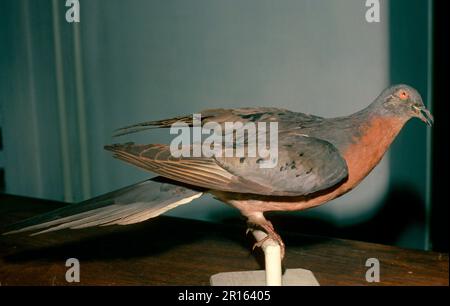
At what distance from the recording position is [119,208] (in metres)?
1.19

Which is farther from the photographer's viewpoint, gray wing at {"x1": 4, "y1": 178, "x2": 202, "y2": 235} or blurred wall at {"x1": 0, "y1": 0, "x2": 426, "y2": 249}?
blurred wall at {"x1": 0, "y1": 0, "x2": 426, "y2": 249}

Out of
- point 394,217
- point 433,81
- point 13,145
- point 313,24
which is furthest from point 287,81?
point 13,145

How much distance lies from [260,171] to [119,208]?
361 mm

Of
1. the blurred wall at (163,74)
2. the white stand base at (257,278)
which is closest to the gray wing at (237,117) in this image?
the white stand base at (257,278)

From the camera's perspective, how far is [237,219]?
2.05 metres

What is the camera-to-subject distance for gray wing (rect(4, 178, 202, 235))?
45.1 inches

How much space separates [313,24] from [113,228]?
1033 mm

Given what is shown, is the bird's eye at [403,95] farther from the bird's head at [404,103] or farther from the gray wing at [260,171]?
the gray wing at [260,171]

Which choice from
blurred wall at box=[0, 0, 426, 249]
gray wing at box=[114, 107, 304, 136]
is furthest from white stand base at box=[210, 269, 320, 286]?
blurred wall at box=[0, 0, 426, 249]

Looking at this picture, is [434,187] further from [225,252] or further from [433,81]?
[225,252]

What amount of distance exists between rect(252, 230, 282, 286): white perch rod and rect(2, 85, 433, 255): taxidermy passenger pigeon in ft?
0.09

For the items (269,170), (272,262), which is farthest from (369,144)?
(272,262)

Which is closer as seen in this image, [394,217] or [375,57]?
[375,57]

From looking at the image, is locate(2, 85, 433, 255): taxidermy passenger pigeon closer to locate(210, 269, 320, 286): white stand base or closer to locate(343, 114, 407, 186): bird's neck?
locate(343, 114, 407, 186): bird's neck
